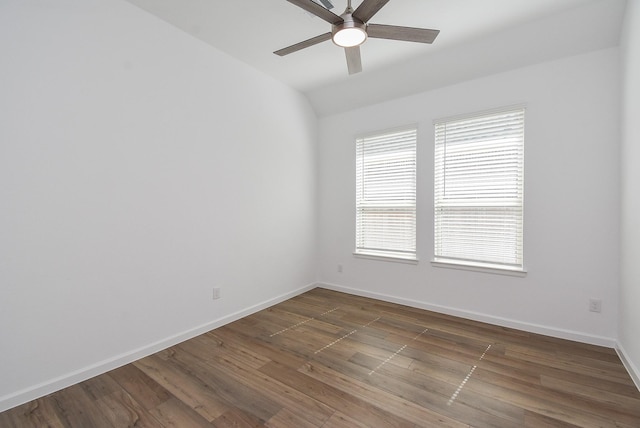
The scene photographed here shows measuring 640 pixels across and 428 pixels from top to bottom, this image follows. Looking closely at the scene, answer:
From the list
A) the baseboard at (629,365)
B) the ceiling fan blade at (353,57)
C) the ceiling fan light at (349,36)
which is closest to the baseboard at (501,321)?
the baseboard at (629,365)

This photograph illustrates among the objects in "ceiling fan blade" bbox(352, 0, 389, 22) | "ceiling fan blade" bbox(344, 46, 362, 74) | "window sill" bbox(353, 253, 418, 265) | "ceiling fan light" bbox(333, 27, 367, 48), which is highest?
"ceiling fan blade" bbox(352, 0, 389, 22)

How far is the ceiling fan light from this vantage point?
1.89m

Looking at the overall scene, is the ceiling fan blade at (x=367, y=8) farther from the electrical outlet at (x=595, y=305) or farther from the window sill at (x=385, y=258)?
the electrical outlet at (x=595, y=305)

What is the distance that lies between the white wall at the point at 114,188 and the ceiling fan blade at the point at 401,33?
178cm

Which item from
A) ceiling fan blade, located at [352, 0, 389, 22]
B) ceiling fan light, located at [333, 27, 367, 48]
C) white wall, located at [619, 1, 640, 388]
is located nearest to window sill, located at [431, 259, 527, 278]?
white wall, located at [619, 1, 640, 388]

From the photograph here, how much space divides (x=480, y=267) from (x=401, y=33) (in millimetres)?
2431

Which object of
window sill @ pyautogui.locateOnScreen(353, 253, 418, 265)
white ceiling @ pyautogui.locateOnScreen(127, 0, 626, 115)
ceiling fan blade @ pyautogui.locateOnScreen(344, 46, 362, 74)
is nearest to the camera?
ceiling fan blade @ pyautogui.locateOnScreen(344, 46, 362, 74)

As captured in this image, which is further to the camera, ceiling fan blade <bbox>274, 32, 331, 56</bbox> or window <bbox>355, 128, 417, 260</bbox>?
window <bbox>355, 128, 417, 260</bbox>

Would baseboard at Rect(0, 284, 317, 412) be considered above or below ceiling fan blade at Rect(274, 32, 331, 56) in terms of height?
below

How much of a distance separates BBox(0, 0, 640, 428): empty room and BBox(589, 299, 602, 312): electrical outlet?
28 millimetres

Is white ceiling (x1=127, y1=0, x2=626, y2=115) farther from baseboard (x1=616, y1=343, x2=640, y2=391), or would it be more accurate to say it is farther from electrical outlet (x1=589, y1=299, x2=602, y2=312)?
baseboard (x1=616, y1=343, x2=640, y2=391)

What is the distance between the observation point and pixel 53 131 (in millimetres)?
2002

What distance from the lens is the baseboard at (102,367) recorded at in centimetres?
187

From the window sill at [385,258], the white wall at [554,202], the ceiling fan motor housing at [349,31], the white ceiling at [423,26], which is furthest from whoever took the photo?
the window sill at [385,258]
